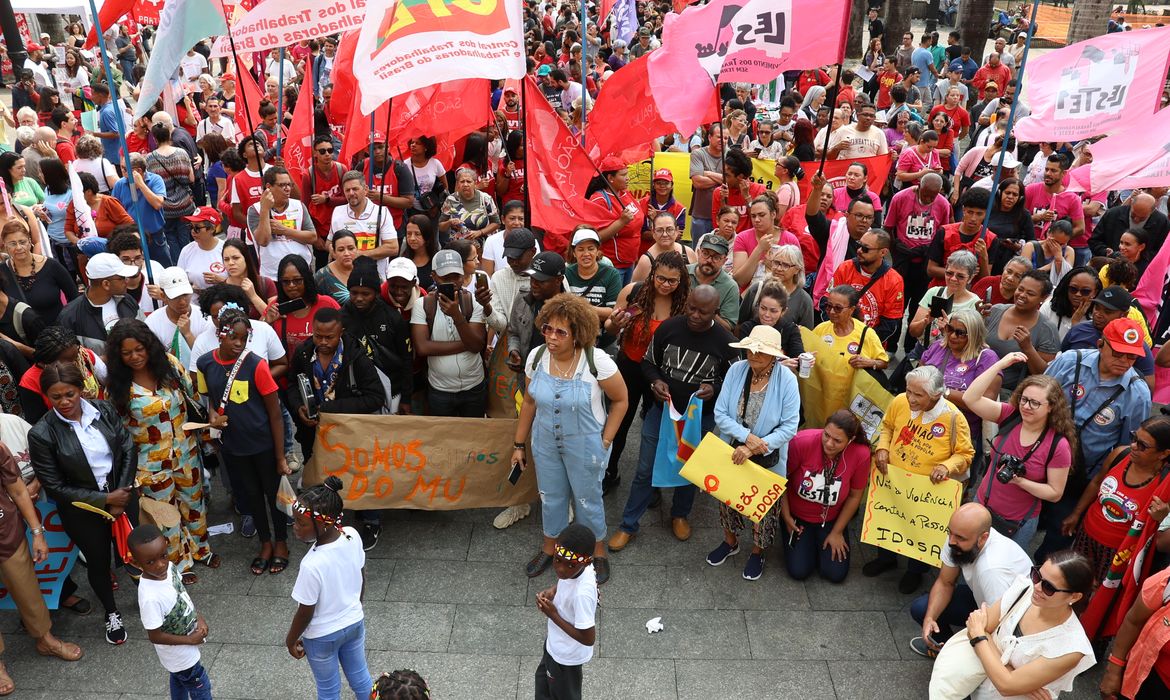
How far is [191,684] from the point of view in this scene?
4.34m

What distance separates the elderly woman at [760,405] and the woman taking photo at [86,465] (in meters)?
3.59

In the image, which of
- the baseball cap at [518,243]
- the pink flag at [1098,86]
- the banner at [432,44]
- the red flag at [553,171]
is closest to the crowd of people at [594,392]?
the baseball cap at [518,243]

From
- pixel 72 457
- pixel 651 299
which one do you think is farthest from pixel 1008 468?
pixel 72 457

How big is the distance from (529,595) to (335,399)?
1.85 meters

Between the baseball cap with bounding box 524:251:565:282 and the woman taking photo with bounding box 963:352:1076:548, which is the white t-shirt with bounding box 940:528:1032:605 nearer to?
the woman taking photo with bounding box 963:352:1076:548

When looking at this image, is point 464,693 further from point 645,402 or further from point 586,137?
point 586,137

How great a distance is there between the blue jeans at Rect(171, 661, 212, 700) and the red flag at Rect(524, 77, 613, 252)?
13.3 feet

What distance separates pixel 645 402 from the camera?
6.32 metres

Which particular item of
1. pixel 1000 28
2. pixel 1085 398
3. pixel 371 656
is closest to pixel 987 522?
pixel 1085 398

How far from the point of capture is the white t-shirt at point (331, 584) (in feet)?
13.1

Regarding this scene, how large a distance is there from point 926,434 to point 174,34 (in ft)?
20.8

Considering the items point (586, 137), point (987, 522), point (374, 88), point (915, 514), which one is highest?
point (374, 88)

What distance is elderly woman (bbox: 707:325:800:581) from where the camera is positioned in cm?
547

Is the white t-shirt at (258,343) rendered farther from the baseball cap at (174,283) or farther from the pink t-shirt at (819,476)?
the pink t-shirt at (819,476)
